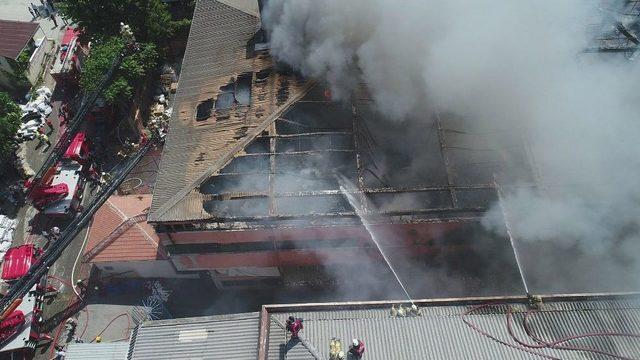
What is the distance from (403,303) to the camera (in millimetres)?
15258

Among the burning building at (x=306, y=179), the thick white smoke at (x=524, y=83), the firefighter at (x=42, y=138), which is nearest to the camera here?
the burning building at (x=306, y=179)

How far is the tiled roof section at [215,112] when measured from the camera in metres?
17.9

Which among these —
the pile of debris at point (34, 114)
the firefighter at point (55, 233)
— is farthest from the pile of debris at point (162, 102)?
the firefighter at point (55, 233)

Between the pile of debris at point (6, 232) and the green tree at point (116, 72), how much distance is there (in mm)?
8043

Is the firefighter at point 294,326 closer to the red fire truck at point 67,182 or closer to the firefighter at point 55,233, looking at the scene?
the firefighter at point 55,233

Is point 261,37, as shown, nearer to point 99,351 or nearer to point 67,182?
point 67,182

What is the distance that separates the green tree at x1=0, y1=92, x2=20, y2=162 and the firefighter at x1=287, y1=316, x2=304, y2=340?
20297 mm

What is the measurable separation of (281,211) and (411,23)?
934 centimetres

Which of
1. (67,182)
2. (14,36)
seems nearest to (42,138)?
(67,182)

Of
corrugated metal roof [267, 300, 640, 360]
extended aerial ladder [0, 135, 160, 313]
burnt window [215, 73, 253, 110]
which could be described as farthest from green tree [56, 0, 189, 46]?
corrugated metal roof [267, 300, 640, 360]

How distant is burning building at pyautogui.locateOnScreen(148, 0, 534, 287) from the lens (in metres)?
17.2

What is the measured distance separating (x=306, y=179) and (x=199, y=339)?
6.74 meters

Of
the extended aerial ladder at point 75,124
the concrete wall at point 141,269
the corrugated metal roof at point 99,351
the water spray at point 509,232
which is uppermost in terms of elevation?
the extended aerial ladder at point 75,124

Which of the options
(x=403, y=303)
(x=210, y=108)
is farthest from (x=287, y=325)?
(x=210, y=108)
